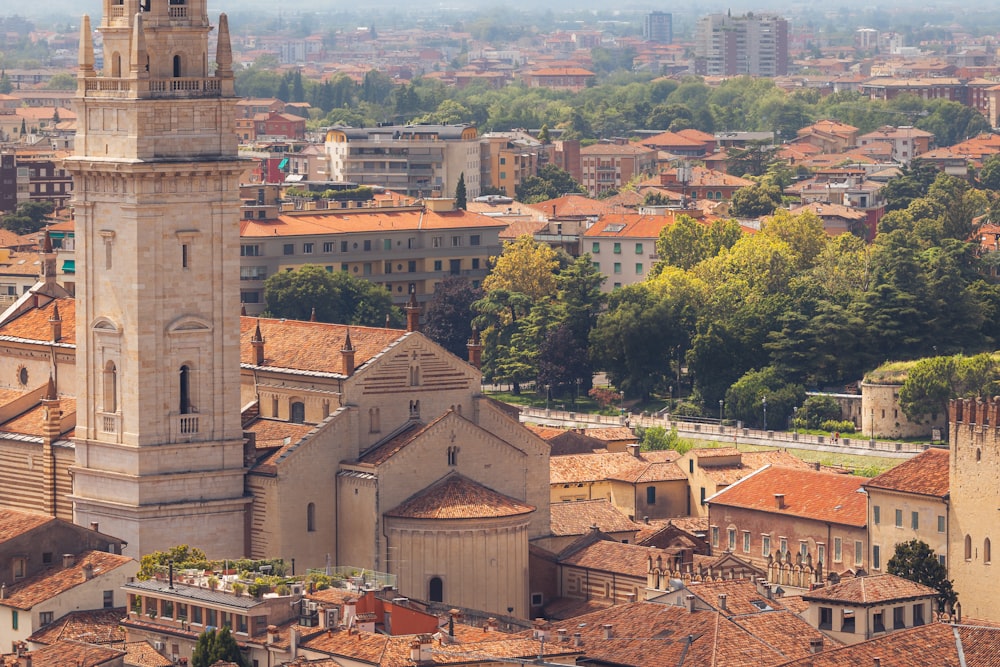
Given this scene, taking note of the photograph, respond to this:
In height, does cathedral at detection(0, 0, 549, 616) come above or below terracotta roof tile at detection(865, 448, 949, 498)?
above

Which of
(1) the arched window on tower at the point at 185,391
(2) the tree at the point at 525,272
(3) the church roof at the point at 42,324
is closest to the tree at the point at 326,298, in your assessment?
(2) the tree at the point at 525,272

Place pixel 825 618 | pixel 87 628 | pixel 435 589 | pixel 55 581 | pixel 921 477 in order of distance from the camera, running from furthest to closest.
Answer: pixel 921 477 → pixel 435 589 → pixel 55 581 → pixel 87 628 → pixel 825 618

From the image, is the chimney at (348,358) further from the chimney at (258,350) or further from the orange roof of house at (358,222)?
the orange roof of house at (358,222)

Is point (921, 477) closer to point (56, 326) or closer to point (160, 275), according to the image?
point (160, 275)

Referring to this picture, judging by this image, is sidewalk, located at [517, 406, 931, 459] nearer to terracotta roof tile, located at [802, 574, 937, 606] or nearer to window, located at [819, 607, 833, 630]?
terracotta roof tile, located at [802, 574, 937, 606]

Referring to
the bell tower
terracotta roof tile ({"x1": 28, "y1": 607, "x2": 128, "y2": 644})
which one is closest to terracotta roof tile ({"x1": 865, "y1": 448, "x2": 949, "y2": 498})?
the bell tower

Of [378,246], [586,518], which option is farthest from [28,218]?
[586,518]
